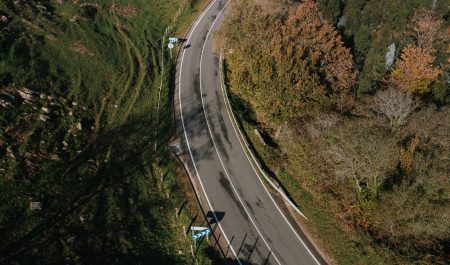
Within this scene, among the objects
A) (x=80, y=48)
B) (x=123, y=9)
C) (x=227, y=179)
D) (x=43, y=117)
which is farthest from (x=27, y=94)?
(x=123, y=9)

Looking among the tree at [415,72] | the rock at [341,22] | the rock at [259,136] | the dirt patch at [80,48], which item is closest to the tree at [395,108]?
the rock at [259,136]

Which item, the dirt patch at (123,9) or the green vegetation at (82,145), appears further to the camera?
the dirt patch at (123,9)

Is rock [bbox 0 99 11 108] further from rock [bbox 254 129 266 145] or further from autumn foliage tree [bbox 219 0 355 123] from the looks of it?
rock [bbox 254 129 266 145]

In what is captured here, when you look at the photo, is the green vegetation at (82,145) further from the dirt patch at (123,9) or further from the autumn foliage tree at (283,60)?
the autumn foliage tree at (283,60)

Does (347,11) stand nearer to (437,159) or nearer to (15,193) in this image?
(437,159)

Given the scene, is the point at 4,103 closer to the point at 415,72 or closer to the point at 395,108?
the point at 395,108

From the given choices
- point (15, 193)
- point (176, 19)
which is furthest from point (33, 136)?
point (176, 19)
